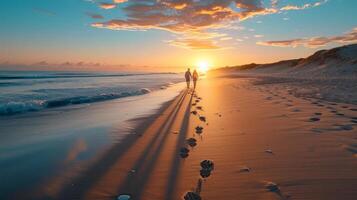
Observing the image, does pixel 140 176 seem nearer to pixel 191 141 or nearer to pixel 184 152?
pixel 184 152

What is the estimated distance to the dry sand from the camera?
3.41 m

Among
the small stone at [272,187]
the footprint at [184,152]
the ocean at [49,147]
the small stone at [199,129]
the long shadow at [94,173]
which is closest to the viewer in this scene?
the small stone at [272,187]

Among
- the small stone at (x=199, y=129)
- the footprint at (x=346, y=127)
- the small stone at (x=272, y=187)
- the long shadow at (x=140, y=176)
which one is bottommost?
the long shadow at (x=140, y=176)

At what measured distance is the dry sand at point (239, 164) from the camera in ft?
11.2

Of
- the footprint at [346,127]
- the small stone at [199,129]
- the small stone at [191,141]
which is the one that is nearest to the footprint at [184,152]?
the small stone at [191,141]

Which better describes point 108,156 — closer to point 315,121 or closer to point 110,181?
point 110,181

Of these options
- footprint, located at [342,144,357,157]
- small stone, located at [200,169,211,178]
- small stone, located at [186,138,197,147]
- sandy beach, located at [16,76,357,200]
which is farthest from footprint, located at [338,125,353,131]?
small stone, located at [200,169,211,178]

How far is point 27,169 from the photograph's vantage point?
4535mm

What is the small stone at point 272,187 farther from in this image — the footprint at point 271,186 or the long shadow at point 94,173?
the long shadow at point 94,173

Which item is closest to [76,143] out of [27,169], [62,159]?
[62,159]

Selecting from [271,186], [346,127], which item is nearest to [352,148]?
[346,127]

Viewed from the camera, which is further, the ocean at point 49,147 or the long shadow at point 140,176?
the ocean at point 49,147

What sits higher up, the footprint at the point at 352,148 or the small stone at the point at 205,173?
the footprint at the point at 352,148

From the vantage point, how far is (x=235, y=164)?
4.35 meters
